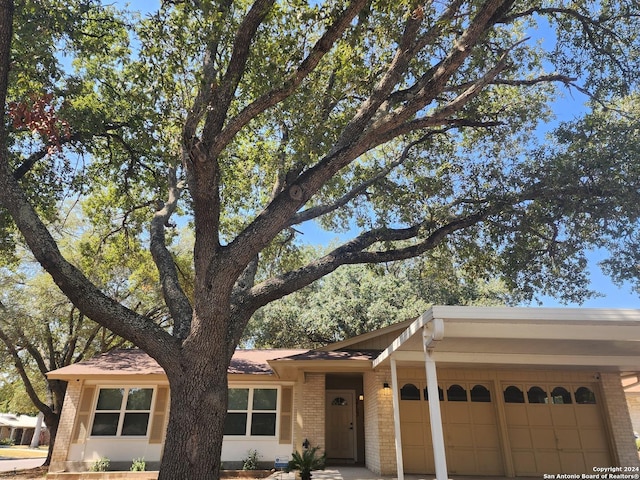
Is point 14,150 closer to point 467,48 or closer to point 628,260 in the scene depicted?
point 467,48

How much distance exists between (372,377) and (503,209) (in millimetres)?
5510

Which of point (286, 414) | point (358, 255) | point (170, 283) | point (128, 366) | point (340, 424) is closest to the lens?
point (170, 283)

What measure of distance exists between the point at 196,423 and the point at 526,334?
4586 millimetres

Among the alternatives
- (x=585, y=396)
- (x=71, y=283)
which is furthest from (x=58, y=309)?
(x=585, y=396)

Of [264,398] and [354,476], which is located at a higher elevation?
[264,398]

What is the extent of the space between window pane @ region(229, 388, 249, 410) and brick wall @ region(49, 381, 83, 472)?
462 cm

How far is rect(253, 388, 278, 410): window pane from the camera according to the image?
42.6ft

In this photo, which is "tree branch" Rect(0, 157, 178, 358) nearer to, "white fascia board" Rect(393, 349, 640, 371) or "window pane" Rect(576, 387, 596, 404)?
"white fascia board" Rect(393, 349, 640, 371)

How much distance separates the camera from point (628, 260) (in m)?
9.91

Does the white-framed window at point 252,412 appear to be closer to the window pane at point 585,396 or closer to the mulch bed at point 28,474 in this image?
the mulch bed at point 28,474

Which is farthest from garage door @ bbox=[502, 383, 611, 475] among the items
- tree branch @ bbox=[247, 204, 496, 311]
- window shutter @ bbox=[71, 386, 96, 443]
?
window shutter @ bbox=[71, 386, 96, 443]

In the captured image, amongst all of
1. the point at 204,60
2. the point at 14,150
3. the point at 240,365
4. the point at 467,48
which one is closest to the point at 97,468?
the point at 240,365

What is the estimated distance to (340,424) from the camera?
13.7 metres

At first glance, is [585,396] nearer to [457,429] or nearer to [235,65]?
[457,429]
